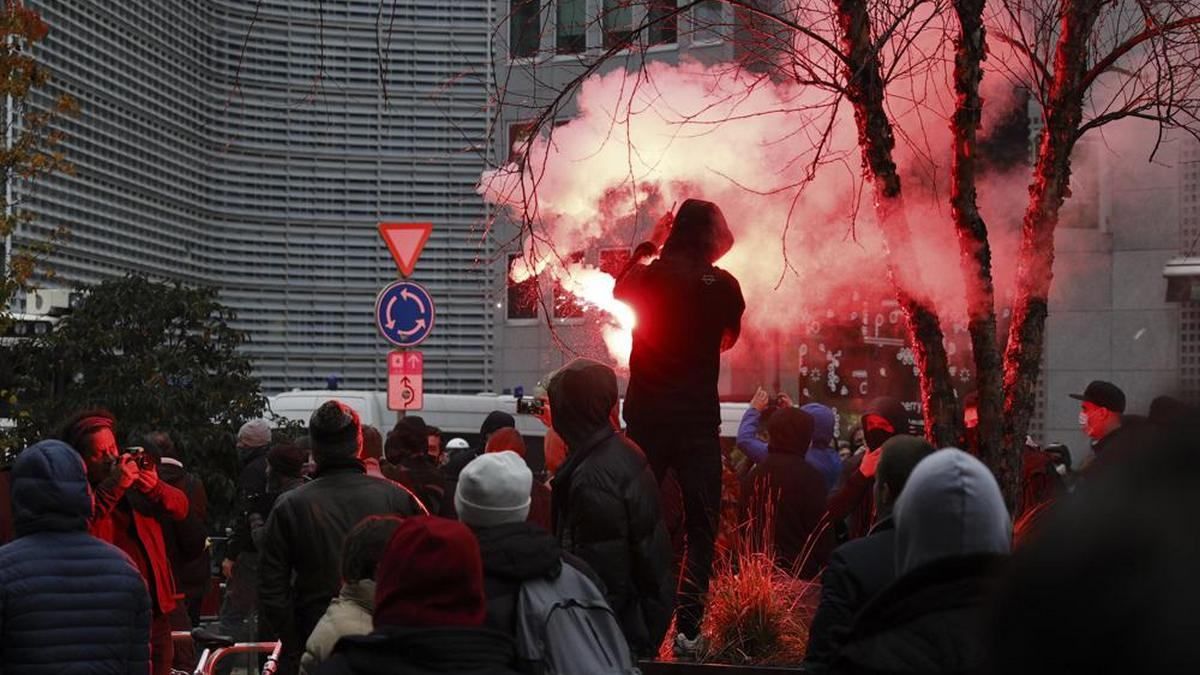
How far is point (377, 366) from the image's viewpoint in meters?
29.8

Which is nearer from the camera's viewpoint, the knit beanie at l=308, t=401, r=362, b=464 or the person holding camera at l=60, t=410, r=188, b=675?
the knit beanie at l=308, t=401, r=362, b=464

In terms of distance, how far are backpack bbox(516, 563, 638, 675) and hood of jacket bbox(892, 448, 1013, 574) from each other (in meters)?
1.18

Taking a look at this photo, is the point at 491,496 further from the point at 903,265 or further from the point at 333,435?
the point at 903,265

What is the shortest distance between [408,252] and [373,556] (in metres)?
9.67

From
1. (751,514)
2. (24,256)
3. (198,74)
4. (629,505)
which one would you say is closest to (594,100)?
(24,256)

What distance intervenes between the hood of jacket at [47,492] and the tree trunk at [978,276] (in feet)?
12.2

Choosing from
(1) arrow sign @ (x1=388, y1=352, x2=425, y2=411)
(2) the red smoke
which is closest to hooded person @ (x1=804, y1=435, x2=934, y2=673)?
(2) the red smoke

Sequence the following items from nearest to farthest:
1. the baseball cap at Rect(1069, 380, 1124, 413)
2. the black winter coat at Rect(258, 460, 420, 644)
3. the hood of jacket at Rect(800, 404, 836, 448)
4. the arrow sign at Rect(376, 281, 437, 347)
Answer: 1. the black winter coat at Rect(258, 460, 420, 644)
2. the baseball cap at Rect(1069, 380, 1124, 413)
3. the hood of jacket at Rect(800, 404, 836, 448)
4. the arrow sign at Rect(376, 281, 437, 347)

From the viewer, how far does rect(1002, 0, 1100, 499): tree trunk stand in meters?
7.38

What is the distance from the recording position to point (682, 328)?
6707 mm

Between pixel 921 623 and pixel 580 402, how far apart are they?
2.81 m

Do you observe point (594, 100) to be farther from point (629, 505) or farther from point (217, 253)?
point (217, 253)

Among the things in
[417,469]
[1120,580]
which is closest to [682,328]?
[417,469]

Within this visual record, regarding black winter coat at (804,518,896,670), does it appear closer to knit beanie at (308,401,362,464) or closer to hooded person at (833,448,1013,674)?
hooded person at (833,448,1013,674)
